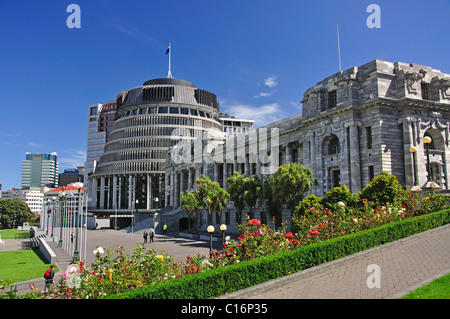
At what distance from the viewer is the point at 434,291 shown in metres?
10.1

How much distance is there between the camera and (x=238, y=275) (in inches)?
482

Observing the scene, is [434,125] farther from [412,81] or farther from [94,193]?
[94,193]

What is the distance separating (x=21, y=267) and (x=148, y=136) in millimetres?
82860

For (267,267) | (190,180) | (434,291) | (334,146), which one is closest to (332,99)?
(334,146)

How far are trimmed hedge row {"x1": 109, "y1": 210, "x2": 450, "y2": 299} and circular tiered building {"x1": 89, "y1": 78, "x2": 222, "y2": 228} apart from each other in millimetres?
92674

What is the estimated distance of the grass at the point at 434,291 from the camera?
381 inches

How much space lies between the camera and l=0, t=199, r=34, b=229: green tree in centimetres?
9144

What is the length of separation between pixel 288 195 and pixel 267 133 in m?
19.1

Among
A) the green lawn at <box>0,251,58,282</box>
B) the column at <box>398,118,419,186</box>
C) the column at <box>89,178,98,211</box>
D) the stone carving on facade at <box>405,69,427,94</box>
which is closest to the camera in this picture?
the green lawn at <box>0,251,58,282</box>

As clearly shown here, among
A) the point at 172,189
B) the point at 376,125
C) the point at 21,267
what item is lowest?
the point at 21,267

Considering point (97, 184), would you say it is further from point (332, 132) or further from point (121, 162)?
point (332, 132)

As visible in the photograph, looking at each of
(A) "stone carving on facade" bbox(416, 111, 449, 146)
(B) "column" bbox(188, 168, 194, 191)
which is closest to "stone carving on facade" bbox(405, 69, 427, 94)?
(A) "stone carving on facade" bbox(416, 111, 449, 146)

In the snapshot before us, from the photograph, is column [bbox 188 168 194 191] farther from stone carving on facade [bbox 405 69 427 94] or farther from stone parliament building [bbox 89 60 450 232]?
stone carving on facade [bbox 405 69 427 94]
